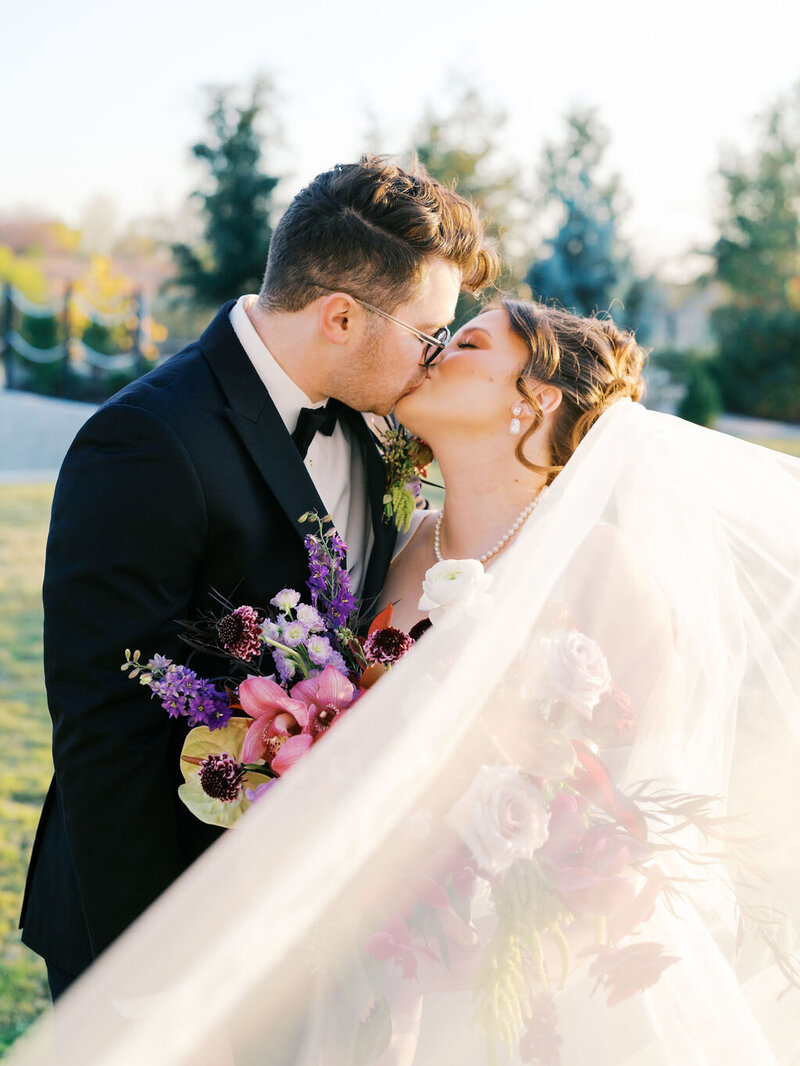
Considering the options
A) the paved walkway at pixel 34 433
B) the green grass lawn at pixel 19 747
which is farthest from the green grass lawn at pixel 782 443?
the green grass lawn at pixel 19 747

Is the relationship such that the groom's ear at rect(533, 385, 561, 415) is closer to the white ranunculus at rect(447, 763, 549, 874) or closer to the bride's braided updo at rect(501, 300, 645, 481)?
the bride's braided updo at rect(501, 300, 645, 481)

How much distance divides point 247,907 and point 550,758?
596 millimetres

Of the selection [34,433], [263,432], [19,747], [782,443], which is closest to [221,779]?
[263,432]

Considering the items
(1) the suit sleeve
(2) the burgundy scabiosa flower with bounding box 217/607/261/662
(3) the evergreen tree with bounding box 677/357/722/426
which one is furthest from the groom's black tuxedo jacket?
(3) the evergreen tree with bounding box 677/357/722/426

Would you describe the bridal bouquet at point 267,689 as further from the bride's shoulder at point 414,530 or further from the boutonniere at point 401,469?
the bride's shoulder at point 414,530

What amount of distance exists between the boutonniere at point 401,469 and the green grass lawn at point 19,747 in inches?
96.6

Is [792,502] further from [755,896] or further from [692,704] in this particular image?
[755,896]

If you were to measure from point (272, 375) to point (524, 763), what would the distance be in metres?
1.34

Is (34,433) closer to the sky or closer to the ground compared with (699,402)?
closer to the ground

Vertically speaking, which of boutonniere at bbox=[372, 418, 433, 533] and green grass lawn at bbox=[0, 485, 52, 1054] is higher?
boutonniere at bbox=[372, 418, 433, 533]

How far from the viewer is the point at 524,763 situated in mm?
1722

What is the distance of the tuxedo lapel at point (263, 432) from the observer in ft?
7.72

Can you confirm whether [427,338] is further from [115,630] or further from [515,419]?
[115,630]

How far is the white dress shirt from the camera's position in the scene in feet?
8.48
